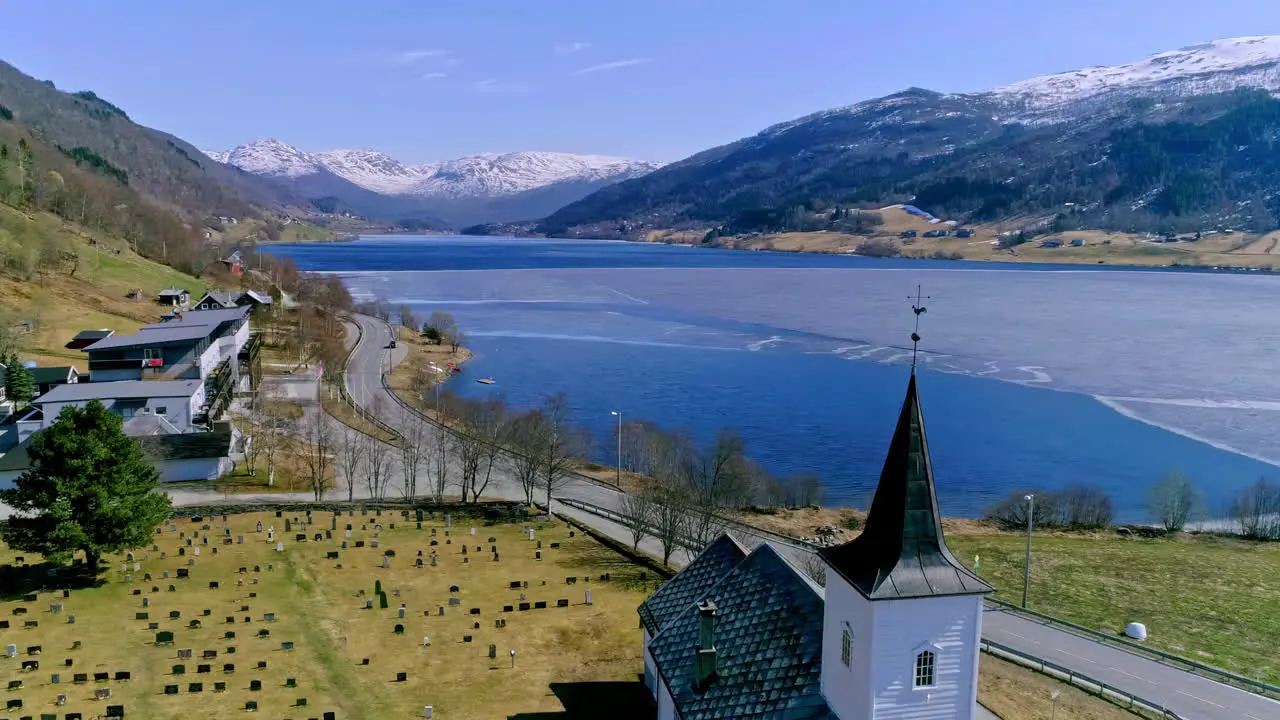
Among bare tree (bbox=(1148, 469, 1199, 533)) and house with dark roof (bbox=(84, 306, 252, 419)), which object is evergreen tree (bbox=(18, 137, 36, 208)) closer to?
house with dark roof (bbox=(84, 306, 252, 419))

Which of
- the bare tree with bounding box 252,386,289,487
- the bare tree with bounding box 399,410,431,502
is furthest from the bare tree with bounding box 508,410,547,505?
the bare tree with bounding box 252,386,289,487

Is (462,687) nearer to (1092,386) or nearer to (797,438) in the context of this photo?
(797,438)

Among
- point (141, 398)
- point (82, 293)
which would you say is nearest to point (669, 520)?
point (141, 398)

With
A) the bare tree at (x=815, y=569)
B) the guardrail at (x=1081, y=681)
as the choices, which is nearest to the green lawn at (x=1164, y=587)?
the guardrail at (x=1081, y=681)

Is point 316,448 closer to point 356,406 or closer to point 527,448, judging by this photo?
point 356,406

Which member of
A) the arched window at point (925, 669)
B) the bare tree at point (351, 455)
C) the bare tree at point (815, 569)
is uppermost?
the arched window at point (925, 669)

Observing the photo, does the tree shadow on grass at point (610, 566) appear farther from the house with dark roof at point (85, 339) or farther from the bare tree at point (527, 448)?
the house with dark roof at point (85, 339)

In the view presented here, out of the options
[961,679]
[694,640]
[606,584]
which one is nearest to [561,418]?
[606,584]
